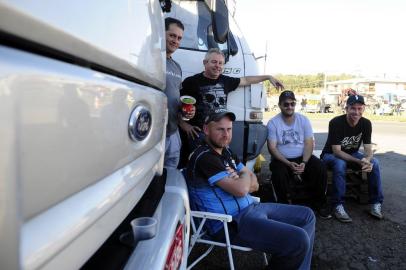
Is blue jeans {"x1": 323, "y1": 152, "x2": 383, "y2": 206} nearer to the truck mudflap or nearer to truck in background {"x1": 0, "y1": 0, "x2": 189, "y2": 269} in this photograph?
the truck mudflap

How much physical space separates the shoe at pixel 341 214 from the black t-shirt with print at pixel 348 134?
0.86 meters

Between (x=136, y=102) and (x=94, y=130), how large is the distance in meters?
0.35

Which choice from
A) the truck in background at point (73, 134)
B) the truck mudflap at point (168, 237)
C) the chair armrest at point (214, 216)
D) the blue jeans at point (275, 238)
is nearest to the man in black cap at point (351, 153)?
the blue jeans at point (275, 238)

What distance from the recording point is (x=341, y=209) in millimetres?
3900

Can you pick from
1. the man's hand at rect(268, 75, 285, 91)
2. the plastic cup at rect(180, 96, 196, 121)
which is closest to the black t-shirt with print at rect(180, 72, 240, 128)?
the man's hand at rect(268, 75, 285, 91)

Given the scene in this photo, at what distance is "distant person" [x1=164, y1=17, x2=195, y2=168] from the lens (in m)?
2.66

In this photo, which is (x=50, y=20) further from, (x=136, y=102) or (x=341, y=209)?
(x=341, y=209)

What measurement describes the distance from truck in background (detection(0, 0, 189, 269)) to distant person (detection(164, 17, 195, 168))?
1.21 meters

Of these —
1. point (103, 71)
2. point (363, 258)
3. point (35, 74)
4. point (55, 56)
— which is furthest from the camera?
point (363, 258)

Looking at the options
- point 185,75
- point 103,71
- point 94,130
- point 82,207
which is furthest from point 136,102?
point 185,75

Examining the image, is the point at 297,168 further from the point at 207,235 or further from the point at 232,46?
the point at 207,235

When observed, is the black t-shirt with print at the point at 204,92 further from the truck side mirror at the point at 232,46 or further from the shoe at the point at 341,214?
the shoe at the point at 341,214

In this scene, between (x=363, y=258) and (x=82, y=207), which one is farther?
(x=363, y=258)

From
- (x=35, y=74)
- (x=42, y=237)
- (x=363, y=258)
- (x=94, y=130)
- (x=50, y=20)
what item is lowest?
(x=363, y=258)
